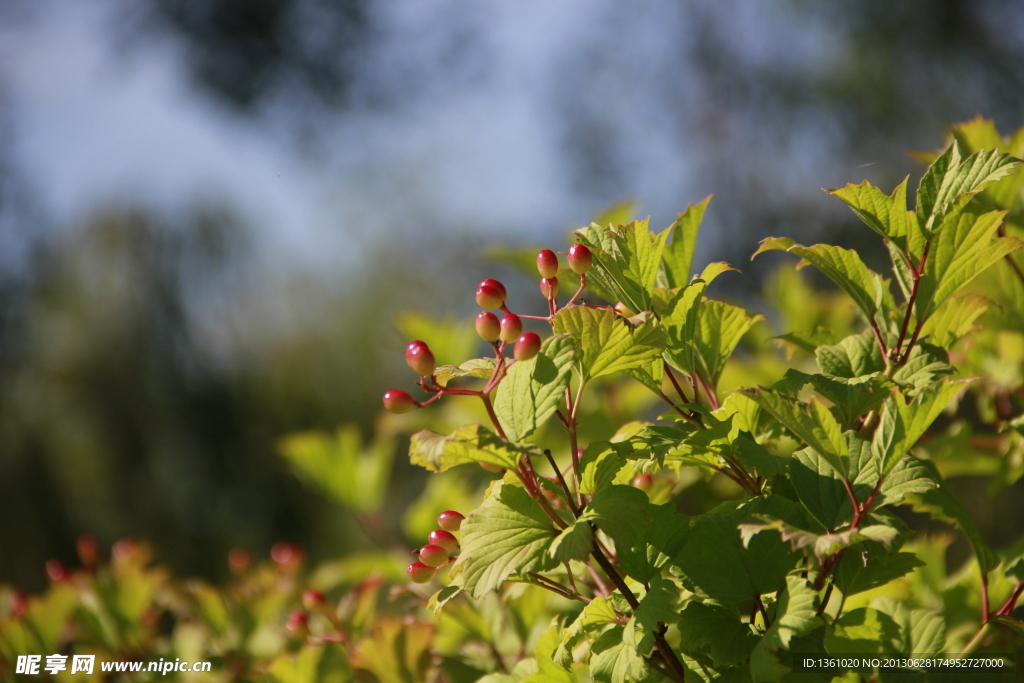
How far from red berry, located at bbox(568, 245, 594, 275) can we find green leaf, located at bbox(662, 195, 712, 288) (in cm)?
11

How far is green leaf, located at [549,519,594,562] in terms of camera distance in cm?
35

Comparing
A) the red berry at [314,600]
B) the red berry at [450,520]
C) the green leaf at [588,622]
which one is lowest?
the green leaf at [588,622]

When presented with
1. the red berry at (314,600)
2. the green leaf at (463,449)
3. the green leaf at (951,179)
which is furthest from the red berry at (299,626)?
the green leaf at (951,179)

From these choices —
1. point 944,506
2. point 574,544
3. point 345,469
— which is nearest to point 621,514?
point 574,544

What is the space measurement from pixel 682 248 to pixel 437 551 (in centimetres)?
27

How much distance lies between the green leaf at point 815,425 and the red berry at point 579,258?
0.12 meters

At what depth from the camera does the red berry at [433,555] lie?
434mm

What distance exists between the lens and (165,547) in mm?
3430

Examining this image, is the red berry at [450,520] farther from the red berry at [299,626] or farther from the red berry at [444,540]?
the red berry at [299,626]

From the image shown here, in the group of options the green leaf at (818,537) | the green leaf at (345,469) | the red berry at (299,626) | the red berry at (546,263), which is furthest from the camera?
the green leaf at (345,469)

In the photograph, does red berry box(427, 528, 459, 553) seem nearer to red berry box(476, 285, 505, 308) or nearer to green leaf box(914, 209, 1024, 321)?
red berry box(476, 285, 505, 308)

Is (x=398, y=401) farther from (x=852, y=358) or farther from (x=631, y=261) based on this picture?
(x=852, y=358)

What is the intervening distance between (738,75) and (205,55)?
3.32m

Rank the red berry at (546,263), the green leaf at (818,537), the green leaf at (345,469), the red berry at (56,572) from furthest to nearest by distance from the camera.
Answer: the green leaf at (345,469), the red berry at (56,572), the red berry at (546,263), the green leaf at (818,537)
